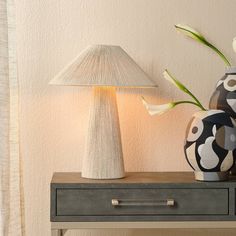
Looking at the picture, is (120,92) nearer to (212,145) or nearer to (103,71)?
(103,71)

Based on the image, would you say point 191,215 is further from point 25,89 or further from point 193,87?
point 25,89

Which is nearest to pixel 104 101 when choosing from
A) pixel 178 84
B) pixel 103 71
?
pixel 103 71

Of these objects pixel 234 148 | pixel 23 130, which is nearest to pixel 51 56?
pixel 23 130

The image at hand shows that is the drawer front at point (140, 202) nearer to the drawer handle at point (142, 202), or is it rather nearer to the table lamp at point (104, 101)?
the drawer handle at point (142, 202)

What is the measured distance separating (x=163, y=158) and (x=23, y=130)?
520 mm

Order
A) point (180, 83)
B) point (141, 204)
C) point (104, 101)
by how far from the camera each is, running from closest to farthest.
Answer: point (141, 204) → point (104, 101) → point (180, 83)

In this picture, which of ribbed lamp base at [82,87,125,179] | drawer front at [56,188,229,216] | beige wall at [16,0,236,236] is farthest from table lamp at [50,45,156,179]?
beige wall at [16,0,236,236]

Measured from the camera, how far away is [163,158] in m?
2.25

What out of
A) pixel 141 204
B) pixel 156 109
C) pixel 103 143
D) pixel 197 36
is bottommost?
pixel 141 204

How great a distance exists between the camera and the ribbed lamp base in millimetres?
1996

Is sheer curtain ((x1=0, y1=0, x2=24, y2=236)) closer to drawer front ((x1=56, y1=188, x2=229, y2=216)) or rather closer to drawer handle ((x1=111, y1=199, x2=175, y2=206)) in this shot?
drawer front ((x1=56, y1=188, x2=229, y2=216))

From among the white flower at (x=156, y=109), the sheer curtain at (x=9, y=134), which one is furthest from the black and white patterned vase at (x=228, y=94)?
the sheer curtain at (x=9, y=134)

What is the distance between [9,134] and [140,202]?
0.49 meters

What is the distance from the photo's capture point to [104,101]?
202 centimetres
